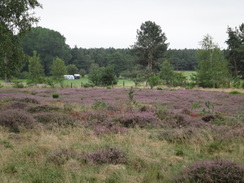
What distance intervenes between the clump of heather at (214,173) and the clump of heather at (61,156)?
9.75 feet

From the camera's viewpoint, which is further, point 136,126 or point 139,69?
point 139,69

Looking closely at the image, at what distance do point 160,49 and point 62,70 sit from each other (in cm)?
3008

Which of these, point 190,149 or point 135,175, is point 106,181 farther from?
point 190,149

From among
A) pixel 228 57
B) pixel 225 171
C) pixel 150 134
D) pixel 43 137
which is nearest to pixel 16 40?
pixel 43 137

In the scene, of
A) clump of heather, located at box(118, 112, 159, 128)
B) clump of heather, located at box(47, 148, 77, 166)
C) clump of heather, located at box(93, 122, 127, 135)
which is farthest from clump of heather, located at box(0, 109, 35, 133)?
clump of heather, located at box(47, 148, 77, 166)

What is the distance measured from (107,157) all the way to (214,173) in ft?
9.09

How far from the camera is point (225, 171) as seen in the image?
506 cm

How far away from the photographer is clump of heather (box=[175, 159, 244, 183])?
16.1 feet

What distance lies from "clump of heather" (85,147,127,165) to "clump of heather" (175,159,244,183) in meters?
1.91

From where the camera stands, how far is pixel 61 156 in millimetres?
6641

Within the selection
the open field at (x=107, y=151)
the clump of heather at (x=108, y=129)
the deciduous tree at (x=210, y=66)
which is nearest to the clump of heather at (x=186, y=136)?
the open field at (x=107, y=151)

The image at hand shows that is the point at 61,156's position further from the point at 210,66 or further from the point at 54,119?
the point at 210,66

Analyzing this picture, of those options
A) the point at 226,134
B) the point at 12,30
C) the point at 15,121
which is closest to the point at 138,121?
the point at 226,134

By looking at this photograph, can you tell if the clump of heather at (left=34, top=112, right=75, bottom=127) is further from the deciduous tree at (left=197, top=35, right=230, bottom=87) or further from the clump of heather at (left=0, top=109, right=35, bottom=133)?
the deciduous tree at (left=197, top=35, right=230, bottom=87)
